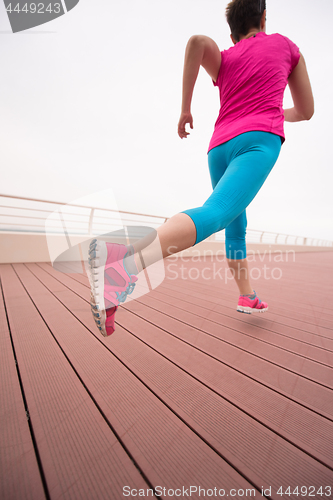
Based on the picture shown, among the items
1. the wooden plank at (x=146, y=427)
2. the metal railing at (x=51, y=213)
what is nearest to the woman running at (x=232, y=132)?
the wooden plank at (x=146, y=427)

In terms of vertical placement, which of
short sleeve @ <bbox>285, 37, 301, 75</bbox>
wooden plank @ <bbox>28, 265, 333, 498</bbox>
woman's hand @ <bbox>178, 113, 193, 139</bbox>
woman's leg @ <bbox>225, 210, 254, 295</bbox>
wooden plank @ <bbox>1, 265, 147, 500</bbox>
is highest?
short sleeve @ <bbox>285, 37, 301, 75</bbox>

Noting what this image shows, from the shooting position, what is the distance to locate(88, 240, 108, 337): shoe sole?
50cm

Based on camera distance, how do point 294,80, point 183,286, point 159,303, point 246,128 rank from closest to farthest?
1. point 246,128
2. point 294,80
3. point 159,303
4. point 183,286

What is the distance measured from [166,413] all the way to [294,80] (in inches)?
46.3

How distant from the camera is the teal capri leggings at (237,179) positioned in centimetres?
57

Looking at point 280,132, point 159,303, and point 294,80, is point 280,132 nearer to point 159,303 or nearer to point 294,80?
point 294,80

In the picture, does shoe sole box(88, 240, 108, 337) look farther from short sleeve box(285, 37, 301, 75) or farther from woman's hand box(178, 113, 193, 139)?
short sleeve box(285, 37, 301, 75)

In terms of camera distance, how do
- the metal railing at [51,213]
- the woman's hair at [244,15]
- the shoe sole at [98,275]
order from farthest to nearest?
the metal railing at [51,213] → the woman's hair at [244,15] → the shoe sole at [98,275]

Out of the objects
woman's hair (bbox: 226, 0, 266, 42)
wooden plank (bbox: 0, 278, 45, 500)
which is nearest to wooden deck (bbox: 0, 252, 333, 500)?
wooden plank (bbox: 0, 278, 45, 500)

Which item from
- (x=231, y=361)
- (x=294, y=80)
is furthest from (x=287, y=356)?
(x=294, y=80)

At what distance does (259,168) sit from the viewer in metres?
0.67

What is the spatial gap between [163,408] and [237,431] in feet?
0.54

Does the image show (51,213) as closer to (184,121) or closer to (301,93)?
(184,121)

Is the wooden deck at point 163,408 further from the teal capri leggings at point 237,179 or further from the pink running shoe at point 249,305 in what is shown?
the teal capri leggings at point 237,179
